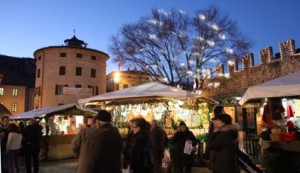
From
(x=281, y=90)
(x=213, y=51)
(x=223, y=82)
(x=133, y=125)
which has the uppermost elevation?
(x=213, y=51)

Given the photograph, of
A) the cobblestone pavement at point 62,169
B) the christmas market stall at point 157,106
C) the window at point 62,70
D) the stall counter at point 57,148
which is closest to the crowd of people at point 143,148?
the cobblestone pavement at point 62,169

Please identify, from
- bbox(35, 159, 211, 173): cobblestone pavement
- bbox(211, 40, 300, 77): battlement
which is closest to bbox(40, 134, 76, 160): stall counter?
bbox(35, 159, 211, 173): cobblestone pavement

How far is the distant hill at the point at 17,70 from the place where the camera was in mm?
46812

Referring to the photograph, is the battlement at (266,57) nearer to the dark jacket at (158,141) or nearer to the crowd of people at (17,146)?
the dark jacket at (158,141)

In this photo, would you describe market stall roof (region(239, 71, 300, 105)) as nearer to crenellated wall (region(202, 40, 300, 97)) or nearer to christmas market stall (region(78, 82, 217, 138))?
christmas market stall (region(78, 82, 217, 138))

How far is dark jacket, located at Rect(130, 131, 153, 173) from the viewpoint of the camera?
16.6ft

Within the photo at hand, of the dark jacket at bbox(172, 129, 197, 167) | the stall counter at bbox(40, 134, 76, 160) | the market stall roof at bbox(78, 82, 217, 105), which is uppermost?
the market stall roof at bbox(78, 82, 217, 105)

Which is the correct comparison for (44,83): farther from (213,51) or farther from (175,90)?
(175,90)

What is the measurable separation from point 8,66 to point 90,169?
169ft

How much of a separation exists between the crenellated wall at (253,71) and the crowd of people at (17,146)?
16710mm

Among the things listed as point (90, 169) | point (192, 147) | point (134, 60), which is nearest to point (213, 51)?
point (134, 60)

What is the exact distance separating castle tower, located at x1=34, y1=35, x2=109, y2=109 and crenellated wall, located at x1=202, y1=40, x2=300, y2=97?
16.7 m

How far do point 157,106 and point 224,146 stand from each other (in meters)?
6.88

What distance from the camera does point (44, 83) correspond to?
38438mm
